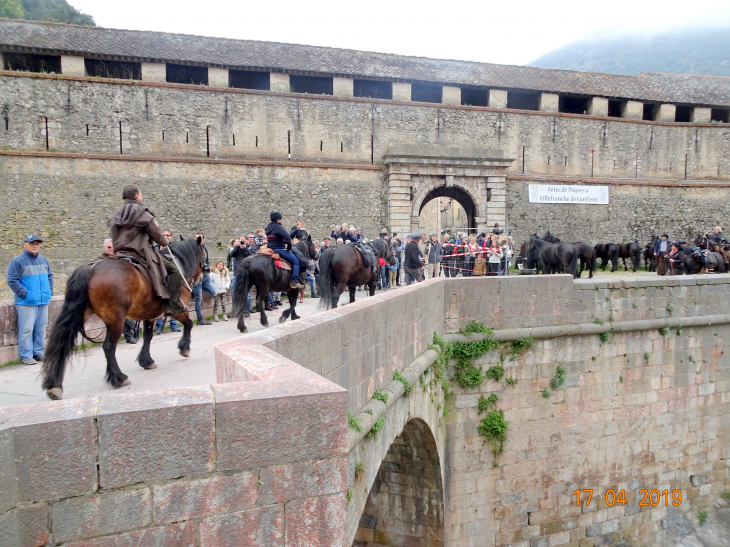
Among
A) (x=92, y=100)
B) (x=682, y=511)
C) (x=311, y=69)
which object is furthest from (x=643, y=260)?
(x=92, y=100)

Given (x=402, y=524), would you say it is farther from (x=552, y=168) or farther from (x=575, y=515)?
(x=552, y=168)

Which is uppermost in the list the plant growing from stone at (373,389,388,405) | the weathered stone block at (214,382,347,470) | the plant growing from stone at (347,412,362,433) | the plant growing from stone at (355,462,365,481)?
the weathered stone block at (214,382,347,470)

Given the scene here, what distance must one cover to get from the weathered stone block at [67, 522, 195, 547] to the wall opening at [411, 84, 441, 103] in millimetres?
25249

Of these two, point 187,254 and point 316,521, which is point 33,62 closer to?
point 187,254

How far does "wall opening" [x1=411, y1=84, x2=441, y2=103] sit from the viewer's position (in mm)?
24969

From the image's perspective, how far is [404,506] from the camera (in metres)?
8.60

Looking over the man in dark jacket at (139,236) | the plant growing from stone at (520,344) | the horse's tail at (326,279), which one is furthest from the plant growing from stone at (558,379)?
the man in dark jacket at (139,236)

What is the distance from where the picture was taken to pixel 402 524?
864 cm

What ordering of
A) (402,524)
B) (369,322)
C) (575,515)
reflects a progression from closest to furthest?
(369,322) < (402,524) < (575,515)

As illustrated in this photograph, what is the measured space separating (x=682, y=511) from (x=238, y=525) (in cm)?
1290

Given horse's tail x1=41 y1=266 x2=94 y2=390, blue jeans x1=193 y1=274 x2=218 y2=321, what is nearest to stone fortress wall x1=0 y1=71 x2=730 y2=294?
blue jeans x1=193 y1=274 x2=218 y2=321

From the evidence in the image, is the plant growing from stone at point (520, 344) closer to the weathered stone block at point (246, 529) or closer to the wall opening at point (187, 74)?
the weathered stone block at point (246, 529)

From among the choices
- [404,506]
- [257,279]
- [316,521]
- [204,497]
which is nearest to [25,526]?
[204,497]

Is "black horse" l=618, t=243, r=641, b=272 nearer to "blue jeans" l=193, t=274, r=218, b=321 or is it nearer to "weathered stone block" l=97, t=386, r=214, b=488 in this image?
"blue jeans" l=193, t=274, r=218, b=321
